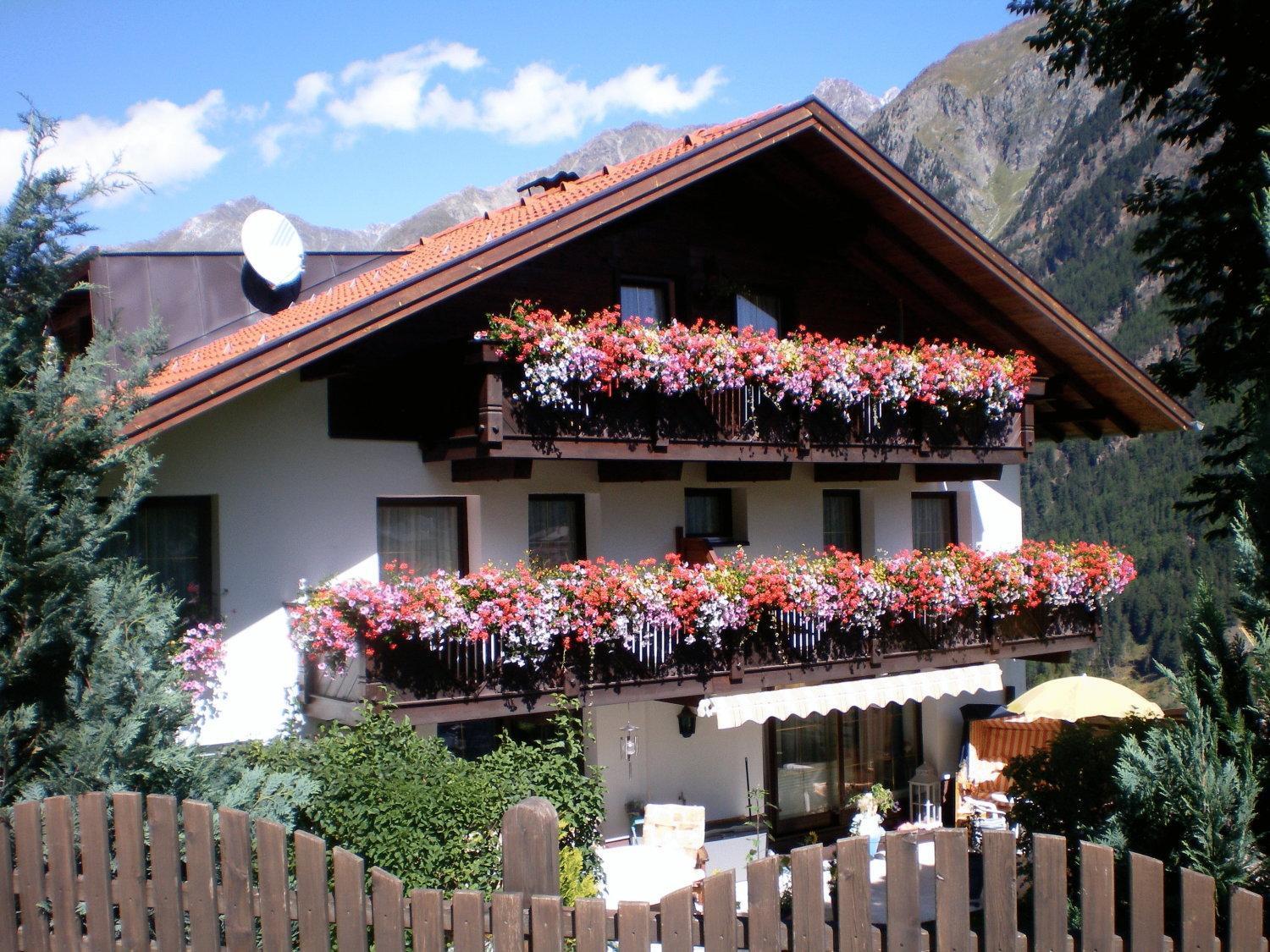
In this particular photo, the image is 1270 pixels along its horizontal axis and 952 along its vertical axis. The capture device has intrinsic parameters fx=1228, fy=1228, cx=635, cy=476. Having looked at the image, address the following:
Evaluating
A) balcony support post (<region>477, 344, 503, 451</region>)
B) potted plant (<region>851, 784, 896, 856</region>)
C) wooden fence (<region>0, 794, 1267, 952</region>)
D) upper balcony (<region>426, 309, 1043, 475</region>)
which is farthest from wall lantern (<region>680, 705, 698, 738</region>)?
wooden fence (<region>0, 794, 1267, 952</region>)

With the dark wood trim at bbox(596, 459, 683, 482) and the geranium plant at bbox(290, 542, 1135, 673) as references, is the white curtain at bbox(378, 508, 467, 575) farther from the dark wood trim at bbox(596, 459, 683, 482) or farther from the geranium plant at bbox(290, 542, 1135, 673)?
the dark wood trim at bbox(596, 459, 683, 482)

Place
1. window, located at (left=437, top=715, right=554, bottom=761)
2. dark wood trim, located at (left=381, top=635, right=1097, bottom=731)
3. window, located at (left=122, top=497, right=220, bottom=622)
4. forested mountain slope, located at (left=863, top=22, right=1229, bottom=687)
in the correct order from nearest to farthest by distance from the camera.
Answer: window, located at (left=122, top=497, right=220, bottom=622) < dark wood trim, located at (left=381, top=635, right=1097, bottom=731) < window, located at (left=437, top=715, right=554, bottom=761) < forested mountain slope, located at (left=863, top=22, right=1229, bottom=687)

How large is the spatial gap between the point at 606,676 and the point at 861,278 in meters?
6.98

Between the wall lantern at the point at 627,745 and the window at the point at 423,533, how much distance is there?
3.53 m

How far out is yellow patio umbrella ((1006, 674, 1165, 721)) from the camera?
1761 centimetres

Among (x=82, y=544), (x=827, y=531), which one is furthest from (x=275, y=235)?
(x=82, y=544)

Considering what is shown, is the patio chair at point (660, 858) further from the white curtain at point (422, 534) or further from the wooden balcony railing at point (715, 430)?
the wooden balcony railing at point (715, 430)

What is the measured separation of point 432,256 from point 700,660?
5864mm

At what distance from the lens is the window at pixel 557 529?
14.3 metres

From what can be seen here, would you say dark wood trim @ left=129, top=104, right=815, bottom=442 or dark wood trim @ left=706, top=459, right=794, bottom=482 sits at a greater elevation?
dark wood trim @ left=129, top=104, right=815, bottom=442

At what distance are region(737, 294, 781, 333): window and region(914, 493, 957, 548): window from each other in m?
3.84

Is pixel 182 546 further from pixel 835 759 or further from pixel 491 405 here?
pixel 835 759

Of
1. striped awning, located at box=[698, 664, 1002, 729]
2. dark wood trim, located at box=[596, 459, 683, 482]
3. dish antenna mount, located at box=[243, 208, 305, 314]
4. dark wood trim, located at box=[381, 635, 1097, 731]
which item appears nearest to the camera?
dark wood trim, located at box=[381, 635, 1097, 731]

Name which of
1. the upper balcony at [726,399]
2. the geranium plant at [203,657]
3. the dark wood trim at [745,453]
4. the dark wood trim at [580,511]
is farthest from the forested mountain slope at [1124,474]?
the geranium plant at [203,657]
